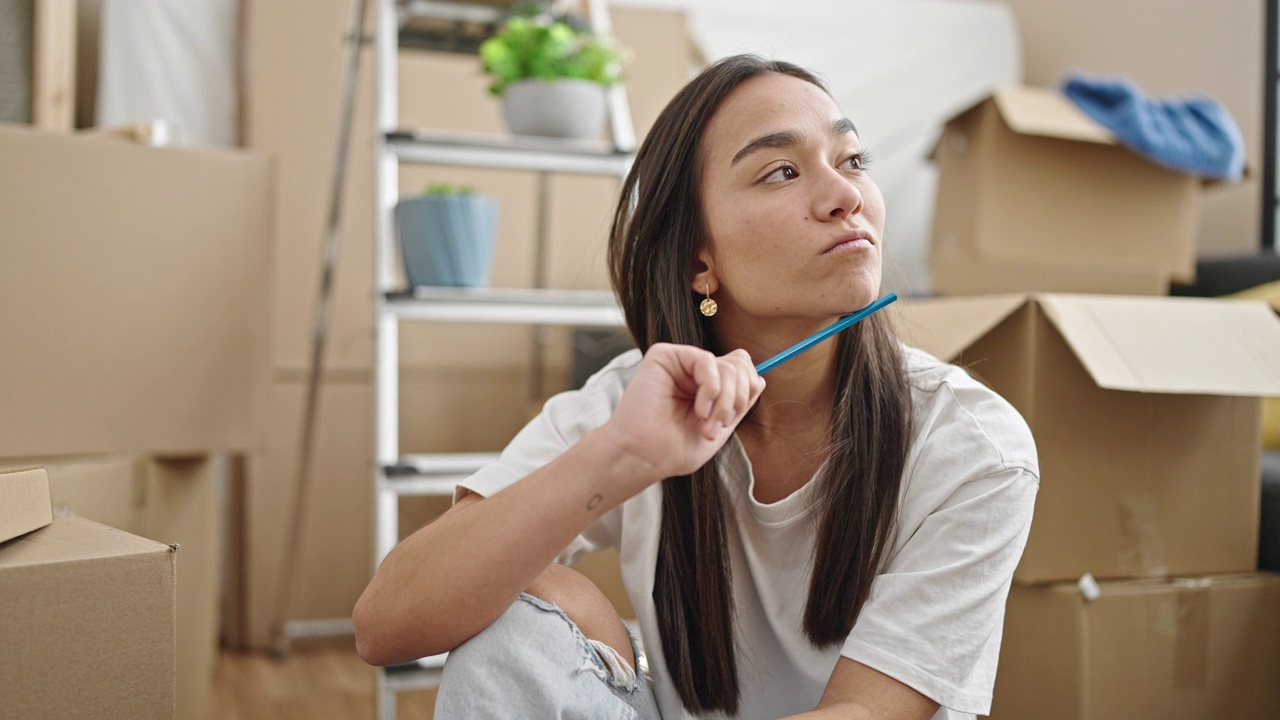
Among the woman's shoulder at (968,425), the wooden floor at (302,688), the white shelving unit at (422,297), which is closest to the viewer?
the woman's shoulder at (968,425)

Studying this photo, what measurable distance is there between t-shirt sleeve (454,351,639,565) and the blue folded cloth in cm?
120

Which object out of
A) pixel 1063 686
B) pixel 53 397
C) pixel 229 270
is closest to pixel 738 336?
pixel 1063 686

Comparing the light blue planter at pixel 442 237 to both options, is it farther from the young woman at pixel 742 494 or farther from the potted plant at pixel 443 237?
the young woman at pixel 742 494

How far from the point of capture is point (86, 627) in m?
0.84

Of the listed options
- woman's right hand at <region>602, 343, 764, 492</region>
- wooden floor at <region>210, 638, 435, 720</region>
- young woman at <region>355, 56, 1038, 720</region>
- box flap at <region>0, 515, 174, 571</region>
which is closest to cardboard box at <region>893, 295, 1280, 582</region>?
young woman at <region>355, 56, 1038, 720</region>

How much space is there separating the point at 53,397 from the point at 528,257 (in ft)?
4.10

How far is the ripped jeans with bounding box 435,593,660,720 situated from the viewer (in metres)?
0.85

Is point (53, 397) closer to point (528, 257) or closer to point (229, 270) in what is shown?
point (229, 270)

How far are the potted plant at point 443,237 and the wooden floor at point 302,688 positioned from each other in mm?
735

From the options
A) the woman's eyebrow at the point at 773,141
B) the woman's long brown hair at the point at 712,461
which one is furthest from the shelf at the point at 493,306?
the woman's eyebrow at the point at 773,141

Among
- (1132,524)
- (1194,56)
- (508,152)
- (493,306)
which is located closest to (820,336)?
(1132,524)

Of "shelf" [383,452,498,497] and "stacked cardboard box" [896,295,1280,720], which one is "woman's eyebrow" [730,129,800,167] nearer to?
"stacked cardboard box" [896,295,1280,720]

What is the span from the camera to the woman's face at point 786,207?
974 mm

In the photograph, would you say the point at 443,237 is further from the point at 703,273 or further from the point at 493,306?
the point at 703,273
